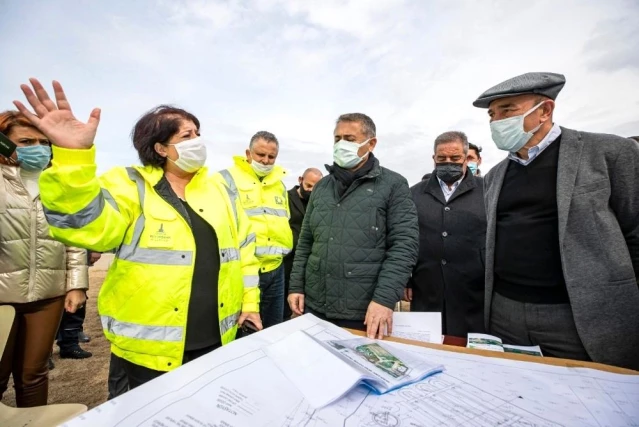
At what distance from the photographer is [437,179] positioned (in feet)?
10.8

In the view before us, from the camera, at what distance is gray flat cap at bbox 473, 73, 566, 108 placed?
1721 mm

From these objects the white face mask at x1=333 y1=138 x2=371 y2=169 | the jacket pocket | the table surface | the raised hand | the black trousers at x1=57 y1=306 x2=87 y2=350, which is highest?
the white face mask at x1=333 y1=138 x2=371 y2=169

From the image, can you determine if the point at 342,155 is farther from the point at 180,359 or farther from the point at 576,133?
the point at 180,359

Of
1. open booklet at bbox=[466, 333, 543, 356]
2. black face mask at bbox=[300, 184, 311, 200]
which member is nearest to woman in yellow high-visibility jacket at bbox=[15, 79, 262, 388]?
open booklet at bbox=[466, 333, 543, 356]

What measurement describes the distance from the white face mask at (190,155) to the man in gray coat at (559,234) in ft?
5.66

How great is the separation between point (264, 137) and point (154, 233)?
8.12 ft

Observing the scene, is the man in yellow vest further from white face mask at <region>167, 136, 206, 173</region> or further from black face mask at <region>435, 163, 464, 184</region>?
black face mask at <region>435, 163, 464, 184</region>

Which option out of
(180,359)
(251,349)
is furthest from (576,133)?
(180,359)

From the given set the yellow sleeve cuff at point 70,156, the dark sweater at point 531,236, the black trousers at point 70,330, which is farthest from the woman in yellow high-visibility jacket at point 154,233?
the black trousers at point 70,330

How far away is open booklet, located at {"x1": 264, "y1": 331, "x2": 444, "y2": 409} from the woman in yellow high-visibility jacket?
0.74m

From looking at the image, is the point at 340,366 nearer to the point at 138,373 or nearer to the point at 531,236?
the point at 138,373

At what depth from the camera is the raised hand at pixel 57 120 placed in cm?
112

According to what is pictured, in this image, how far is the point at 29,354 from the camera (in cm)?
225

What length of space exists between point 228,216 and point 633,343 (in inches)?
84.8
